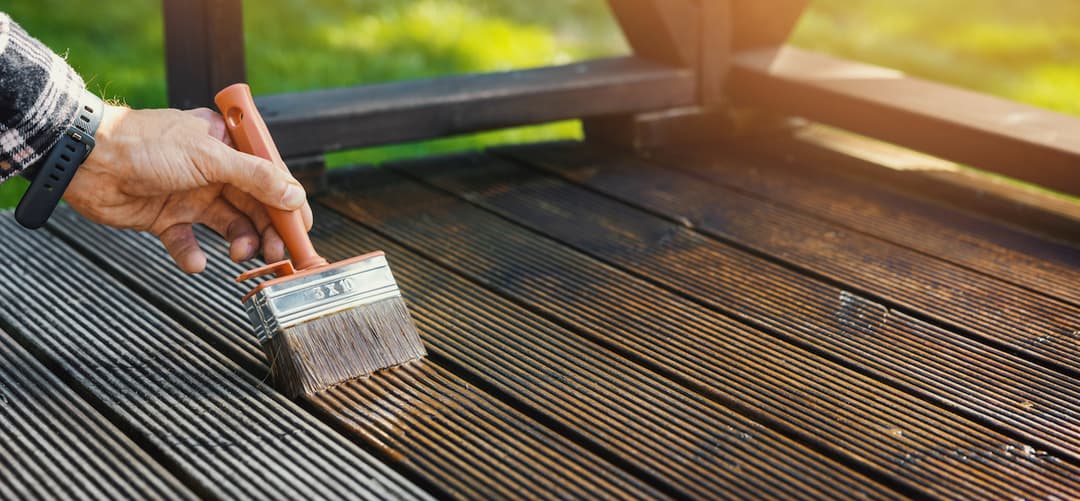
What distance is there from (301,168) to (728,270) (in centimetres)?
99

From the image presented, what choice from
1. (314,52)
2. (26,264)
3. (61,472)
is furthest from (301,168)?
(314,52)

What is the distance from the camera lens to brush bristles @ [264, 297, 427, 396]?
1661mm

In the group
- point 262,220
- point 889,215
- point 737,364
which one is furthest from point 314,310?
point 889,215

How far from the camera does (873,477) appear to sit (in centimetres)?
153

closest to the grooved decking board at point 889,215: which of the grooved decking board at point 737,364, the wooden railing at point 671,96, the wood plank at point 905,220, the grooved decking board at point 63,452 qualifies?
the wood plank at point 905,220

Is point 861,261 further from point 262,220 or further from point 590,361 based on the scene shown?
point 262,220

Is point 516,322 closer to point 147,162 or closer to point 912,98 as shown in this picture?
point 147,162

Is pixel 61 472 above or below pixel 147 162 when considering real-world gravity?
below

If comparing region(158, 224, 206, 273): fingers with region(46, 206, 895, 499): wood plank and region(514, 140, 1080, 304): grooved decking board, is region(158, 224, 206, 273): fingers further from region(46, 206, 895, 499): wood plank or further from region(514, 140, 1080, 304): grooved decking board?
region(514, 140, 1080, 304): grooved decking board

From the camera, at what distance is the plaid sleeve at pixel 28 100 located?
1.58m

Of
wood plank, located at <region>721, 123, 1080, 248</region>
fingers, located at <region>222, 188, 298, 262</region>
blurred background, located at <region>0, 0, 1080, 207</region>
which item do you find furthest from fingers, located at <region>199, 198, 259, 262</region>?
blurred background, located at <region>0, 0, 1080, 207</region>

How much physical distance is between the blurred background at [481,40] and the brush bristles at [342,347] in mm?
1904

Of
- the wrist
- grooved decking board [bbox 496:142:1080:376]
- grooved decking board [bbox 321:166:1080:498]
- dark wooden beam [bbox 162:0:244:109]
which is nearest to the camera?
grooved decking board [bbox 321:166:1080:498]

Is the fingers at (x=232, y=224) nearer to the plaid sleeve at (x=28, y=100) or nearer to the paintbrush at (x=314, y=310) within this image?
the paintbrush at (x=314, y=310)
